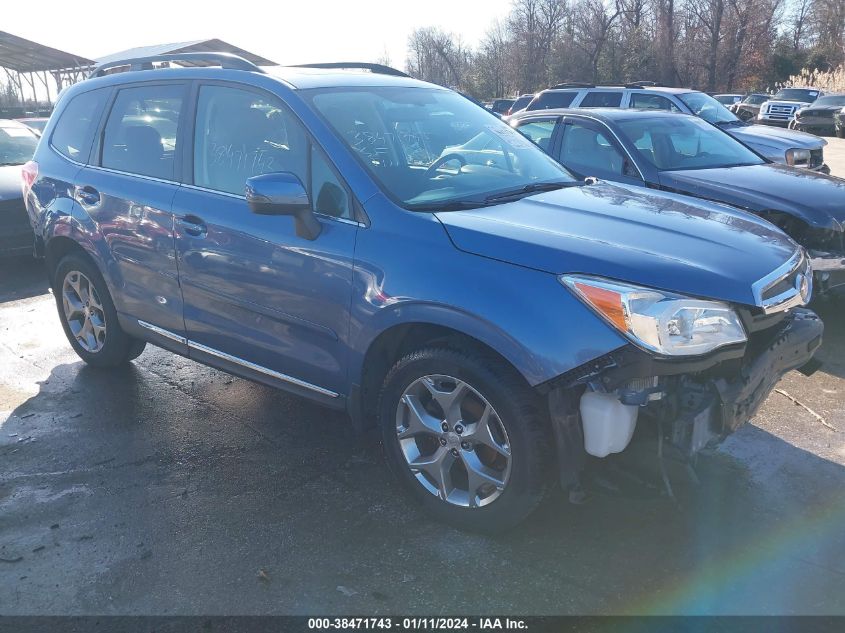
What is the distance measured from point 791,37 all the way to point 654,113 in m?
57.2

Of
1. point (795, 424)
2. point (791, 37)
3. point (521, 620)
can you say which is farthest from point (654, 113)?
point (791, 37)

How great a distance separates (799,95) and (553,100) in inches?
909

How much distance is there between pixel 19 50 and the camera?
2620 centimetres

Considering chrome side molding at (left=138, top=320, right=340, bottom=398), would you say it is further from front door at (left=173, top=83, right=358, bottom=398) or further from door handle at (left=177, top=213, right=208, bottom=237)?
door handle at (left=177, top=213, right=208, bottom=237)

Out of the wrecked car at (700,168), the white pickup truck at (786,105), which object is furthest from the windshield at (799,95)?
the wrecked car at (700,168)

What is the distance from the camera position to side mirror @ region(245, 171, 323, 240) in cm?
328

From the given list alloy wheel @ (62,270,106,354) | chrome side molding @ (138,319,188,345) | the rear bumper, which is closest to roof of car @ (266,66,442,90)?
chrome side molding @ (138,319,188,345)

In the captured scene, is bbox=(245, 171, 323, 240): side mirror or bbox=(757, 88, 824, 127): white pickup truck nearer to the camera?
bbox=(245, 171, 323, 240): side mirror

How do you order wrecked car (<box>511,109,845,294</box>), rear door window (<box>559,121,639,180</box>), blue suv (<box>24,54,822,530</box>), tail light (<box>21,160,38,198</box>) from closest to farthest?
blue suv (<box>24,54,822,530</box>) → tail light (<box>21,160,38,198</box>) → wrecked car (<box>511,109,845,294</box>) → rear door window (<box>559,121,639,180</box>)

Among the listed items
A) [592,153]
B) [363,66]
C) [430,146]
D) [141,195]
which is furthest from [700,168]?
[141,195]

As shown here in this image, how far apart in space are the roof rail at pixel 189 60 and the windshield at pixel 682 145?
4016mm

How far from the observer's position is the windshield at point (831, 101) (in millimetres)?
27328

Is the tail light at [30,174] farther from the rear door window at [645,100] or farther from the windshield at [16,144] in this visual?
the rear door window at [645,100]

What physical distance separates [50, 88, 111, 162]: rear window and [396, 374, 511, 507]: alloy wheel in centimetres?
298
